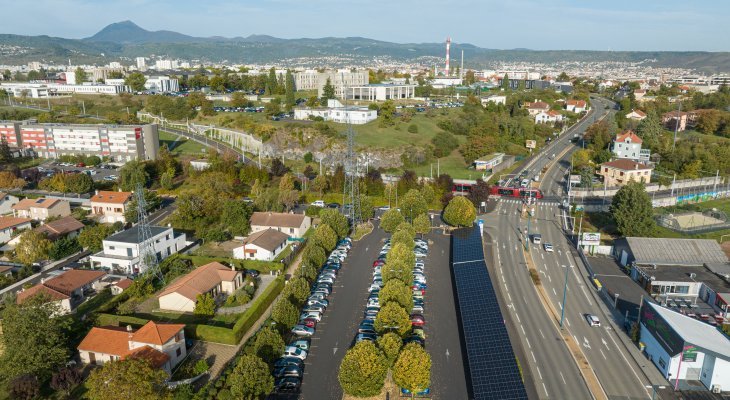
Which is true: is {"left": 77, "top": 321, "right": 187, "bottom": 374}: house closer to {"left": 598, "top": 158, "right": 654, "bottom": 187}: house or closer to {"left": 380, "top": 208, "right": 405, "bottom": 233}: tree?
{"left": 380, "top": 208, "right": 405, "bottom": 233}: tree

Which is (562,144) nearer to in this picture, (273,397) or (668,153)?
(668,153)

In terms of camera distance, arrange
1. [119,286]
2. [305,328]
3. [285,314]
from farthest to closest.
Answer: [119,286], [305,328], [285,314]

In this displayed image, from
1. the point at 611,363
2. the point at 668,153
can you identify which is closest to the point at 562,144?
the point at 668,153

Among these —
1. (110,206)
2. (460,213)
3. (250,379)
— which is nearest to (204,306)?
(250,379)

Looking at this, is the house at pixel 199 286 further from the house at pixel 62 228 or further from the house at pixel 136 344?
the house at pixel 62 228

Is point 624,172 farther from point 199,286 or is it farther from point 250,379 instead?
point 250,379

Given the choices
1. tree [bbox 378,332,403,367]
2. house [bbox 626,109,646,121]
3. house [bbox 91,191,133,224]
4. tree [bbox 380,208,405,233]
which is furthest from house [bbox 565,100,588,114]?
tree [bbox 378,332,403,367]

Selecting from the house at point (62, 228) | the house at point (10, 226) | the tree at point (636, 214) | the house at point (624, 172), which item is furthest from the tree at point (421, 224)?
the house at point (10, 226)
